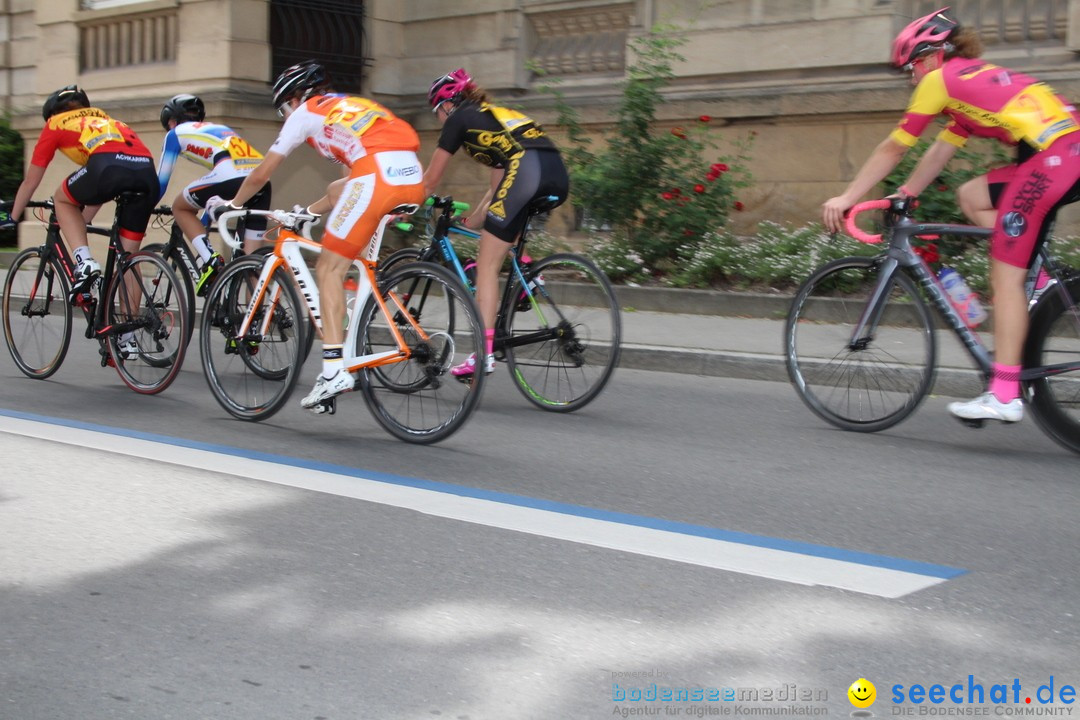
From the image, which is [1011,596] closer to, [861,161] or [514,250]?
[514,250]

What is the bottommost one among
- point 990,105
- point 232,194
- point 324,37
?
point 232,194

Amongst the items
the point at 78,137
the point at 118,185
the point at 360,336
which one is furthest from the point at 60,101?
the point at 360,336

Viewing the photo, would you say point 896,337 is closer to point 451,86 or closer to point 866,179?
point 866,179

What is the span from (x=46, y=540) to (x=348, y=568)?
1152 mm

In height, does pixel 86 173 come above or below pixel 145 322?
above

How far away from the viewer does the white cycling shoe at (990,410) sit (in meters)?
5.86

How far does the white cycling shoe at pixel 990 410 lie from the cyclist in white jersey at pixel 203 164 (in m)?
4.80

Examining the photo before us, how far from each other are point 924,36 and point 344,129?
2771 mm

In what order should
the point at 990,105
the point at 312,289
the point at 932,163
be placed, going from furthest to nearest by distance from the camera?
the point at 312,289 → the point at 932,163 → the point at 990,105

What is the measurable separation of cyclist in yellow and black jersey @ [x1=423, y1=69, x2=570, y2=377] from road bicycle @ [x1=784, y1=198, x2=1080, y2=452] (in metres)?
1.61

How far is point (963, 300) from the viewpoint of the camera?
243 inches

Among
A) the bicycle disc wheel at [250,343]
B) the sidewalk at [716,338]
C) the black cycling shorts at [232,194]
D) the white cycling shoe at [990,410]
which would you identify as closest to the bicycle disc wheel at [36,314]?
the black cycling shorts at [232,194]

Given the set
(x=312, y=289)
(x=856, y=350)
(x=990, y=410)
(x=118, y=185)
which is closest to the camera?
(x=990, y=410)

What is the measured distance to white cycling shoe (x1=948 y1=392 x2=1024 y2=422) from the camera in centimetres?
586
